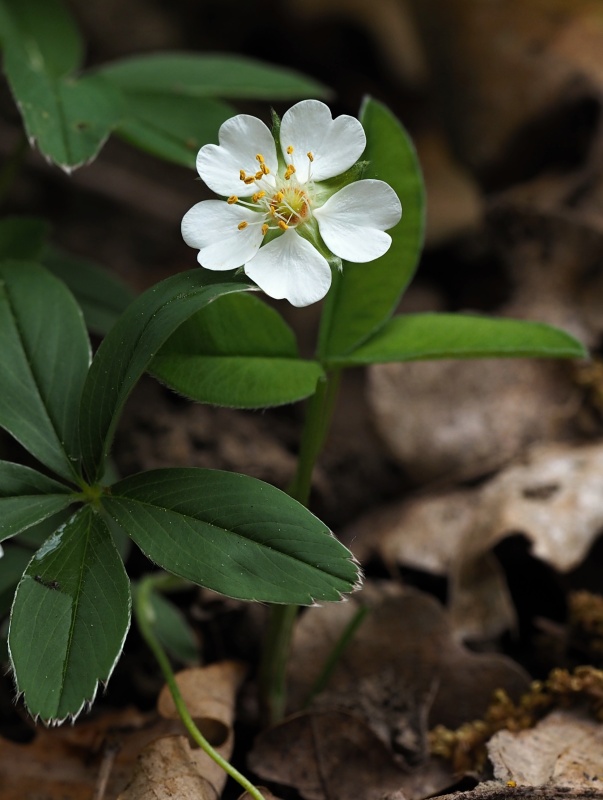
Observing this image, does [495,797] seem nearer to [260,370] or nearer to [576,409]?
[260,370]

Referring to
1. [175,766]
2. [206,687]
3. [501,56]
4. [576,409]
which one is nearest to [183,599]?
[206,687]

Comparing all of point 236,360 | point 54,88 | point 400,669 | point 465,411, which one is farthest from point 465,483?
point 54,88

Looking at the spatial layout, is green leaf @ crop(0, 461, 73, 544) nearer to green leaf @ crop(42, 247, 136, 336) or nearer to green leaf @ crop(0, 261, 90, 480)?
green leaf @ crop(0, 261, 90, 480)

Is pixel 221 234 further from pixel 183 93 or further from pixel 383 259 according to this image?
pixel 183 93

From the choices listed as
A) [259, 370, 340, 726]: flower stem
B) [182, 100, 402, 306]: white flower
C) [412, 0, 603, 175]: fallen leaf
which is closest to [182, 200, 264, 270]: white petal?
[182, 100, 402, 306]: white flower

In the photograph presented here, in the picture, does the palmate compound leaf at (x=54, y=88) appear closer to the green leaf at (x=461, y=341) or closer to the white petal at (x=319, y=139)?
the white petal at (x=319, y=139)

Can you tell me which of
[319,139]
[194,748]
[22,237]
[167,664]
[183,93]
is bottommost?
[194,748]
